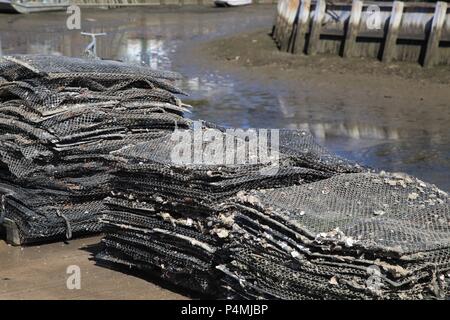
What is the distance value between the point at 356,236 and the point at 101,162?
9.69 feet

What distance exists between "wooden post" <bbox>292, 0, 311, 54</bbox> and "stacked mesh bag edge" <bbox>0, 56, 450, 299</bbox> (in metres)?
11.4

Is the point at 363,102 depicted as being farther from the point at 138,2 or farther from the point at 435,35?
the point at 138,2

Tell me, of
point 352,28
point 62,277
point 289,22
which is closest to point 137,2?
point 289,22

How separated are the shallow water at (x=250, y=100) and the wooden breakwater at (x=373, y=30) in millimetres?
2111

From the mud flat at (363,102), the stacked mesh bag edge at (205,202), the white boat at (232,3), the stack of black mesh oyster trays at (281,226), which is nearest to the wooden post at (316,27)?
the mud flat at (363,102)

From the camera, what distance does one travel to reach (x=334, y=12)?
17562 mm

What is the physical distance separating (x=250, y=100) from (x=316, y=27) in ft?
14.3

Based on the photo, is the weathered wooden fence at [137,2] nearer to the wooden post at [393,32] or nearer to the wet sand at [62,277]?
the wooden post at [393,32]

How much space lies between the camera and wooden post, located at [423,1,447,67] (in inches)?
618

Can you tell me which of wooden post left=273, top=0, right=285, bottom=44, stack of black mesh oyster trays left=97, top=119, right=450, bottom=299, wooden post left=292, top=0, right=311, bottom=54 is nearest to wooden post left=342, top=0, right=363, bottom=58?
wooden post left=292, top=0, right=311, bottom=54

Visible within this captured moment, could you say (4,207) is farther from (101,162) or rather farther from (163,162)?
(163,162)

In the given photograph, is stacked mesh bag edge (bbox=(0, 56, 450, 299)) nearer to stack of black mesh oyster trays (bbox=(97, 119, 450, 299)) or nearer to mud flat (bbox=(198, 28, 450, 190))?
stack of black mesh oyster trays (bbox=(97, 119, 450, 299))

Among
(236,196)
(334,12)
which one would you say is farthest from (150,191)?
(334,12)

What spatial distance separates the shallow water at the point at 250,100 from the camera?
10.4m
